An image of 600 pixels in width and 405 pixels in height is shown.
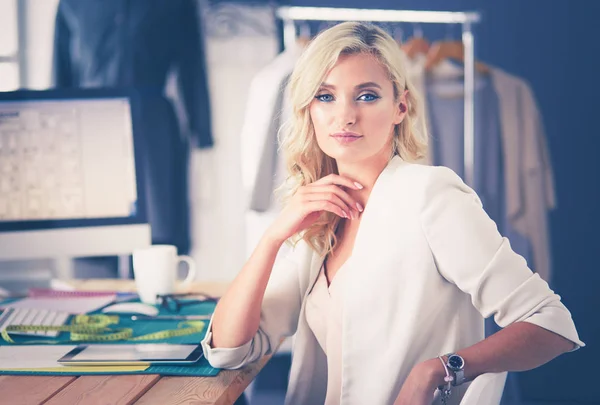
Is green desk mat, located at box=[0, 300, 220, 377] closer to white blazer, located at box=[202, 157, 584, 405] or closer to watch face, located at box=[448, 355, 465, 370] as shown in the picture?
white blazer, located at box=[202, 157, 584, 405]

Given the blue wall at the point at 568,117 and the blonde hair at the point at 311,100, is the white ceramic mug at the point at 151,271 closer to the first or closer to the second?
the blonde hair at the point at 311,100

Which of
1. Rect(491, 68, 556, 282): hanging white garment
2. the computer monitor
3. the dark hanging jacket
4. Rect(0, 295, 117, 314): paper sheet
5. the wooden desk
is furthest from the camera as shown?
the dark hanging jacket

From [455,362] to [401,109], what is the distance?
0.48m

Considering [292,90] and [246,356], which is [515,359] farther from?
[292,90]

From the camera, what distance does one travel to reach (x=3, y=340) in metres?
1.27

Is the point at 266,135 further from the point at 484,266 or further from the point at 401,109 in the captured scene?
the point at 484,266

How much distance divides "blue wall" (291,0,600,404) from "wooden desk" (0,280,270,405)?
2129 millimetres

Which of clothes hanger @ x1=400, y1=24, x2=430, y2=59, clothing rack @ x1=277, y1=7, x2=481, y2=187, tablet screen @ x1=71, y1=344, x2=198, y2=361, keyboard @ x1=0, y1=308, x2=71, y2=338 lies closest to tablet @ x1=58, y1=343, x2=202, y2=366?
tablet screen @ x1=71, y1=344, x2=198, y2=361

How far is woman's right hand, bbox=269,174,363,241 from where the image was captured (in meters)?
1.16

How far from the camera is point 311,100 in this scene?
1.18 meters

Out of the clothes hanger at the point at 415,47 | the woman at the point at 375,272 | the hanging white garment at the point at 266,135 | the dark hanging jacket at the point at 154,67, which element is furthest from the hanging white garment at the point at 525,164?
the woman at the point at 375,272

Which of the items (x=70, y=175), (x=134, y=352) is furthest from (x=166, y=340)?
(x=70, y=175)

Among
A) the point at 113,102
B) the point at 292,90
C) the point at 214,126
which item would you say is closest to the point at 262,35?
the point at 214,126

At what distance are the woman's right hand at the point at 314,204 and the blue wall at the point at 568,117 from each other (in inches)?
74.5
